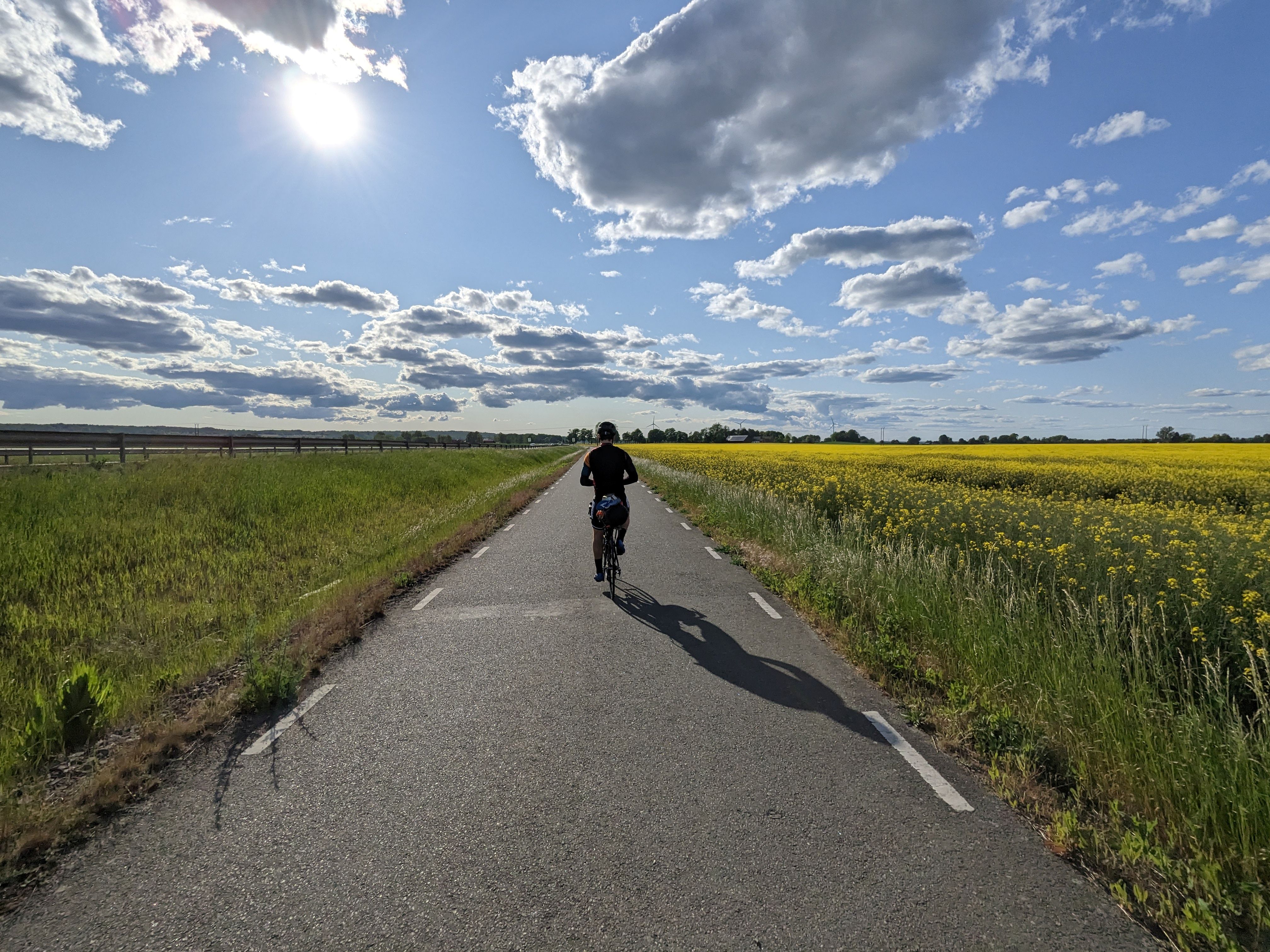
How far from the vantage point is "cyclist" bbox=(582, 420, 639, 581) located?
8.43 m

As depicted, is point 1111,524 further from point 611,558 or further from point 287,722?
point 287,722

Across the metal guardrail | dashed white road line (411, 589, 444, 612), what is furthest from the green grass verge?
the metal guardrail

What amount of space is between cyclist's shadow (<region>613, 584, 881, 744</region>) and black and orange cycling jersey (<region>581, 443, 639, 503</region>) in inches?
71.6

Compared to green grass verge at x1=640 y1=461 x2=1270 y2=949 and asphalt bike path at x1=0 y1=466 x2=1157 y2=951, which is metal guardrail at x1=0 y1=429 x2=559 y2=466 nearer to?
asphalt bike path at x1=0 y1=466 x2=1157 y2=951

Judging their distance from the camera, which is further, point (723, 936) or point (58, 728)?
point (58, 728)

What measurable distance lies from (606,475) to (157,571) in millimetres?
7003

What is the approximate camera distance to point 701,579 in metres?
9.27

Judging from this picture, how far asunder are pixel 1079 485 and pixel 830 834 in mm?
19197

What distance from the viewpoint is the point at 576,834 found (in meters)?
3.08

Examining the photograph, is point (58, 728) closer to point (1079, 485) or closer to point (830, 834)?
point (830, 834)

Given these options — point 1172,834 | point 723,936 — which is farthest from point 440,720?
point 1172,834

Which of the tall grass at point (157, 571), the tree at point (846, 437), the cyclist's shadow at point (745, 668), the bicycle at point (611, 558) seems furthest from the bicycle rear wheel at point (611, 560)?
the tree at point (846, 437)

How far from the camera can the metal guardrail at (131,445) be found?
21953 mm

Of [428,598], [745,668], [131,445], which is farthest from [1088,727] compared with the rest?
[131,445]
